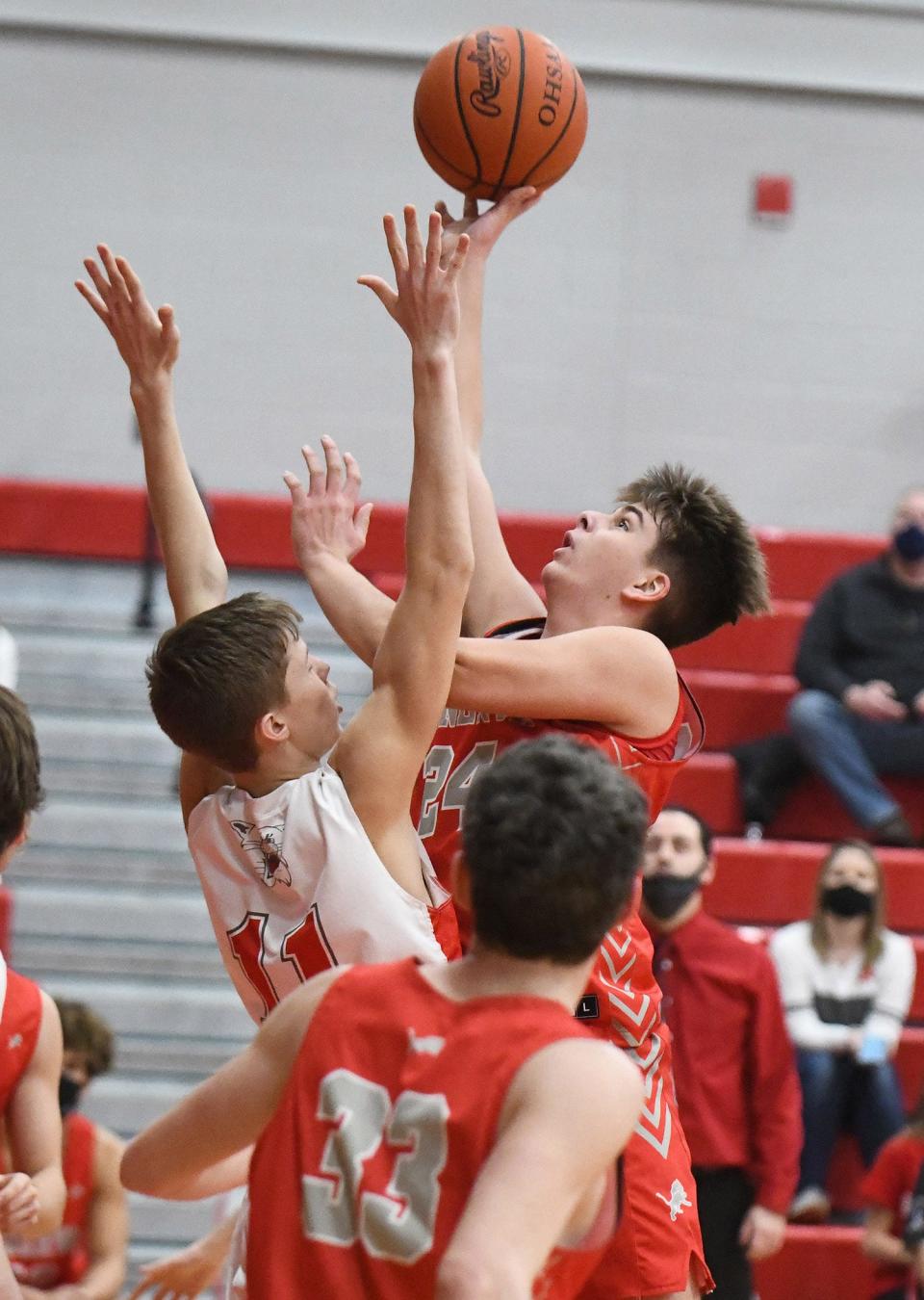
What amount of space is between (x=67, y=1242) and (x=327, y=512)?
9.59ft

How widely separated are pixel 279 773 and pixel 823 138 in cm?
644

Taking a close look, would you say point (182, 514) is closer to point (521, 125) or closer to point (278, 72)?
point (521, 125)

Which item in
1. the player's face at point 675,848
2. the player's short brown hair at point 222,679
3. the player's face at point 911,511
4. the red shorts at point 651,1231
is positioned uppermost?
the player's short brown hair at point 222,679

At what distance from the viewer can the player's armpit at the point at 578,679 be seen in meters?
2.62

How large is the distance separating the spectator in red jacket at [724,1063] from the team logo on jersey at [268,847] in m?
2.75

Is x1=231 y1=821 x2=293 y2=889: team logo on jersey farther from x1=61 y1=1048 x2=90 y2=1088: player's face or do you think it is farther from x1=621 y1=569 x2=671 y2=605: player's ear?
x1=61 y1=1048 x2=90 y2=1088: player's face

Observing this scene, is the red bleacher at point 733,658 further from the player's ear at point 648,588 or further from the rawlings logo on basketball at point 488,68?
the rawlings logo on basketball at point 488,68

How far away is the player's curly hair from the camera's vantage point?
1686mm

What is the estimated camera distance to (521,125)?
10.9ft

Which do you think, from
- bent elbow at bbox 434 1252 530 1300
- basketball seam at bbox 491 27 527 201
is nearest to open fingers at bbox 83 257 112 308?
basketball seam at bbox 491 27 527 201

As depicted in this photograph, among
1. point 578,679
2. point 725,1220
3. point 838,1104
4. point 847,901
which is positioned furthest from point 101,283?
point 838,1104

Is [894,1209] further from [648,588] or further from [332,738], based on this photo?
[332,738]

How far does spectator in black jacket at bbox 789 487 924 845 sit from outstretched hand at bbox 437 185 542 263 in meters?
3.73

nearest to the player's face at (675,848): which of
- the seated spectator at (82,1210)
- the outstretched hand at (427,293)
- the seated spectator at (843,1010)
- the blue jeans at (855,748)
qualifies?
the seated spectator at (843,1010)
